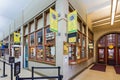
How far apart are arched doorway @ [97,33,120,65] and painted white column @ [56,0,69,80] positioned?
9490mm

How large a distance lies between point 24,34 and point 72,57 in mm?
5370

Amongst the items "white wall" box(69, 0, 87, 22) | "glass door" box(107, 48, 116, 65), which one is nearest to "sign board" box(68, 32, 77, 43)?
"white wall" box(69, 0, 87, 22)

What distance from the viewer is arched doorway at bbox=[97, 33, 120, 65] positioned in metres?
12.7

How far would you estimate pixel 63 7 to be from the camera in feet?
17.1

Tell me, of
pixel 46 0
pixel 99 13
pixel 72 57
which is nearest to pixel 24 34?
pixel 46 0

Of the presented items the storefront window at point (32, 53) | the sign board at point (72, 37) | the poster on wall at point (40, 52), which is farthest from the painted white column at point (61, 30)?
the storefront window at point (32, 53)

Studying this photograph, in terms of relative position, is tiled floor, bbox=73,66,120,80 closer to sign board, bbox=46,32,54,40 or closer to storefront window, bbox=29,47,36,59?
sign board, bbox=46,32,54,40

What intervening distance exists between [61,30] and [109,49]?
32.3 feet

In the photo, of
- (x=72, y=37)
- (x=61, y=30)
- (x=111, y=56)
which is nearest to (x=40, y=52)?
(x=61, y=30)

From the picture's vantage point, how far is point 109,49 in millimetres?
13195

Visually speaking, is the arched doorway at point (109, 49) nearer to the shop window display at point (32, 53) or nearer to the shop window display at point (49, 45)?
the shop window display at point (32, 53)

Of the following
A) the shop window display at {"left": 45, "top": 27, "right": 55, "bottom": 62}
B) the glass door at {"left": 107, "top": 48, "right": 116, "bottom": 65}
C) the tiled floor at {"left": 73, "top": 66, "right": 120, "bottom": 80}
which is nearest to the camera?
the shop window display at {"left": 45, "top": 27, "right": 55, "bottom": 62}

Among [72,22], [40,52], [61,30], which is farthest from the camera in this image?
[40,52]

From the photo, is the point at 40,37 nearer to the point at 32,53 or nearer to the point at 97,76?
the point at 32,53
